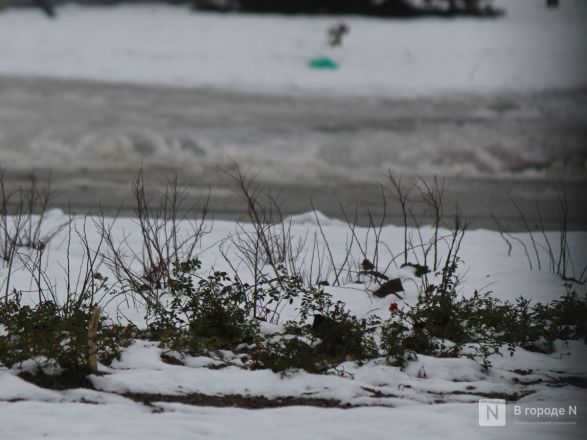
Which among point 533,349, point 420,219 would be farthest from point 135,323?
point 420,219

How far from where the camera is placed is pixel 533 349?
297 inches

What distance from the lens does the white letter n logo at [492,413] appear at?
18.9ft

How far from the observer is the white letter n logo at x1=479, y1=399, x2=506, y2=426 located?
18.9 ft

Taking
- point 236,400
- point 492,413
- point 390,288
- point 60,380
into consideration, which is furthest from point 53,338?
point 390,288

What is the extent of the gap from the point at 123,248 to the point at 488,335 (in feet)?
17.8

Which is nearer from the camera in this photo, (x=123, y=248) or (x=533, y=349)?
(x=533, y=349)

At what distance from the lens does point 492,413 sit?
5.82 meters

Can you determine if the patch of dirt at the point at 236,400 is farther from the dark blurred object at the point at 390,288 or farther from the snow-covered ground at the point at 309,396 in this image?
the dark blurred object at the point at 390,288

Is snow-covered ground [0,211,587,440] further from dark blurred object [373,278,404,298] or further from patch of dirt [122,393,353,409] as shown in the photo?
dark blurred object [373,278,404,298]

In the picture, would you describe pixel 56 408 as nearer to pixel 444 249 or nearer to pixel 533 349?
pixel 533 349

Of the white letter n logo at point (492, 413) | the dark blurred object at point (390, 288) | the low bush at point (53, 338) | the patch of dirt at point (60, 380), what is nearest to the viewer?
the white letter n logo at point (492, 413)

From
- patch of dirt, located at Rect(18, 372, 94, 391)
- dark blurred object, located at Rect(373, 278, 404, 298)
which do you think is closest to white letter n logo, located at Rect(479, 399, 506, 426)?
patch of dirt, located at Rect(18, 372, 94, 391)

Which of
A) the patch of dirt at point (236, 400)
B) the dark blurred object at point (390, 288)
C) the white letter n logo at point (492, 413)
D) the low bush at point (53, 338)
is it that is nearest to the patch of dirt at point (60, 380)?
the low bush at point (53, 338)

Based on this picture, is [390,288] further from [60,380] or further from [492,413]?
[60,380]
